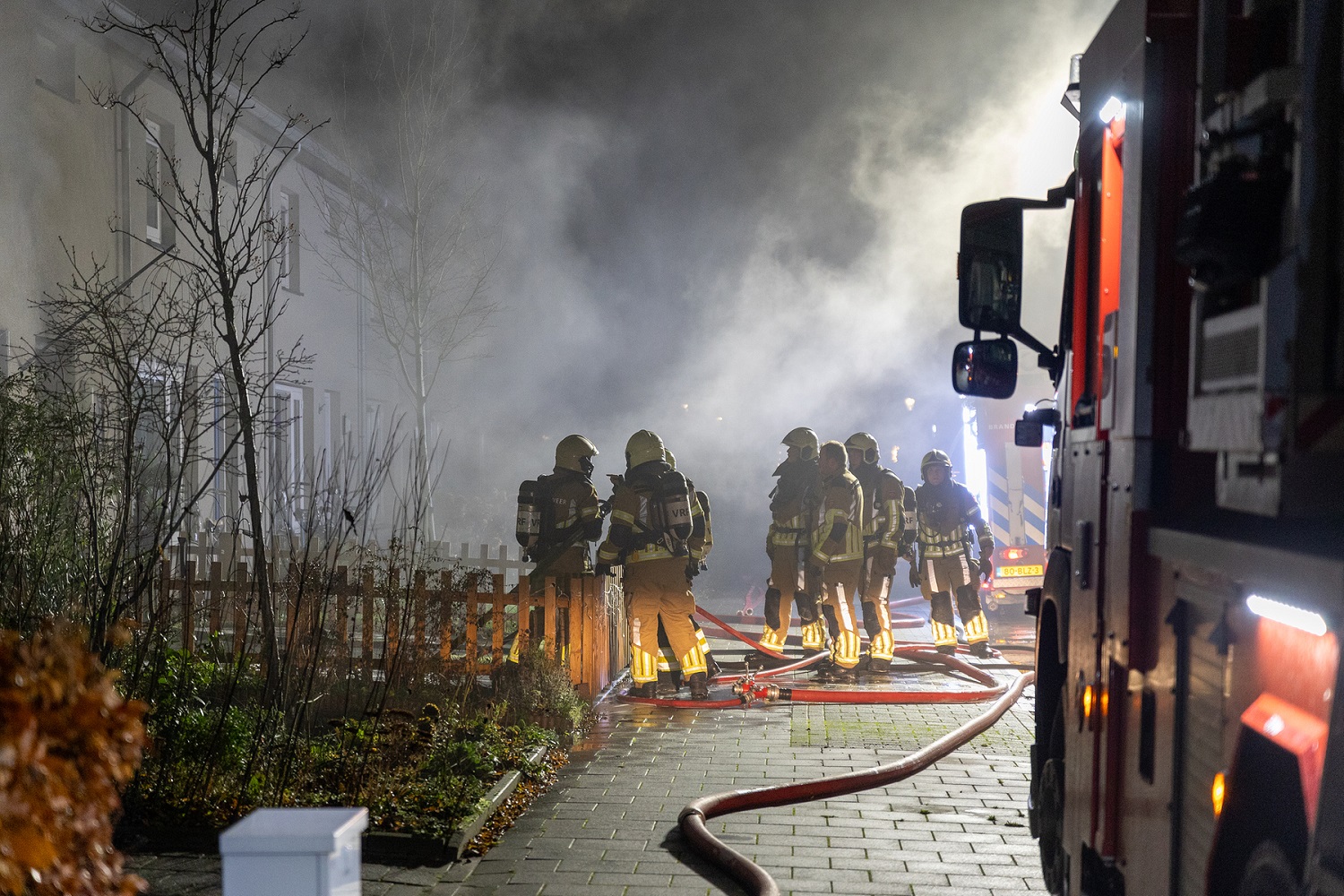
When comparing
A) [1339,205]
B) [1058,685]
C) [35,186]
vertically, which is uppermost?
[35,186]

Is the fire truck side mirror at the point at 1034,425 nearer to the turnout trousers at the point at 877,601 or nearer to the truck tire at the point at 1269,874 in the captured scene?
the truck tire at the point at 1269,874

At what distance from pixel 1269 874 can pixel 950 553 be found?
32.3 ft

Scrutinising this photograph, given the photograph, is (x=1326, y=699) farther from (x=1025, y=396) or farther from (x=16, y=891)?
(x=1025, y=396)

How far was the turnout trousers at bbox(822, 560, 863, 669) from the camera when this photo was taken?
10.8 meters

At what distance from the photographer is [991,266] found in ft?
13.8

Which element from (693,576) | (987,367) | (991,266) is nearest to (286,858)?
(991,266)

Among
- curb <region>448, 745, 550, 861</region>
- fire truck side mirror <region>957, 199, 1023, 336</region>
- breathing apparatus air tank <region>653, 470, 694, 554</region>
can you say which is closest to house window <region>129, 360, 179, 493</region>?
curb <region>448, 745, 550, 861</region>

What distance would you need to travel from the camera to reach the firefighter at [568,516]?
9422 mm

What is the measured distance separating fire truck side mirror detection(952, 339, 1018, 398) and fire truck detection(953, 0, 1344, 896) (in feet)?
2.96

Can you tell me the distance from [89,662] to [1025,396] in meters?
15.1

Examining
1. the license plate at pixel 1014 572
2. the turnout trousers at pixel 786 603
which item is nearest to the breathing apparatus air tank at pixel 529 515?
the turnout trousers at pixel 786 603

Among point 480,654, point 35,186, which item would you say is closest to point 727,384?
point 35,186

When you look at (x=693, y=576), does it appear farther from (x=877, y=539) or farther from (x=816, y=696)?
(x=877, y=539)

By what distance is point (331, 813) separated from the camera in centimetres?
228
